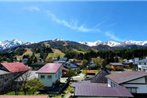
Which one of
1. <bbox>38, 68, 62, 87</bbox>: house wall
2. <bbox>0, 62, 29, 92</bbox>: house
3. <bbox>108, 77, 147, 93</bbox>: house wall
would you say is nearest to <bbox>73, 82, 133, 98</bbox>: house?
<bbox>108, 77, 147, 93</bbox>: house wall

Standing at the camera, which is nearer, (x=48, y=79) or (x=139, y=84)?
(x=139, y=84)

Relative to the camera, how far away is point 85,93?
26984 mm

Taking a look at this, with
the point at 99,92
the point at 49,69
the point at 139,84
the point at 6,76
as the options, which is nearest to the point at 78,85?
the point at 99,92

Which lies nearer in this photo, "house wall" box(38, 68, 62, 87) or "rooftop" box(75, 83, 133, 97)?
"rooftop" box(75, 83, 133, 97)

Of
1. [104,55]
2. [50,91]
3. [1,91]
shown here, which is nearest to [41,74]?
[50,91]

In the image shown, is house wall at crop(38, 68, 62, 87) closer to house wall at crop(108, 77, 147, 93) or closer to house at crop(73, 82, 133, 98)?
house wall at crop(108, 77, 147, 93)

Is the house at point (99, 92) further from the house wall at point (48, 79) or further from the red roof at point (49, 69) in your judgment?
the red roof at point (49, 69)

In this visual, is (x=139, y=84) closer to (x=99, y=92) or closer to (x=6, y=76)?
(x=99, y=92)

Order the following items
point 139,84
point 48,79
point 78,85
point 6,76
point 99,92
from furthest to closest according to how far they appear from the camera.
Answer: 1. point 6,76
2. point 48,79
3. point 139,84
4. point 78,85
5. point 99,92

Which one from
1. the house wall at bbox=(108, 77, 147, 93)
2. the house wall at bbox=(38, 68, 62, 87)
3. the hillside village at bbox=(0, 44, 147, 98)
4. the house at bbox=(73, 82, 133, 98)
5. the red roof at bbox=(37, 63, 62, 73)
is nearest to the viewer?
the house at bbox=(73, 82, 133, 98)

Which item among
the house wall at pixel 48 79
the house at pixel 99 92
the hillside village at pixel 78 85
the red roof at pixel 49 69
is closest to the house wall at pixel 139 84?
the hillside village at pixel 78 85

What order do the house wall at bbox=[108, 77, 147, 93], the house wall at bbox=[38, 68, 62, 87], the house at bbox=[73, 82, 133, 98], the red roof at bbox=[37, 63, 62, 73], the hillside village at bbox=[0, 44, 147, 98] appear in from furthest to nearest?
the red roof at bbox=[37, 63, 62, 73]
the house wall at bbox=[38, 68, 62, 87]
the house wall at bbox=[108, 77, 147, 93]
the hillside village at bbox=[0, 44, 147, 98]
the house at bbox=[73, 82, 133, 98]

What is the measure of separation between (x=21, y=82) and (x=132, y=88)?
23762mm

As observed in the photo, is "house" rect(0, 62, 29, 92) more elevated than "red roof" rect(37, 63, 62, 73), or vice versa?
"red roof" rect(37, 63, 62, 73)
